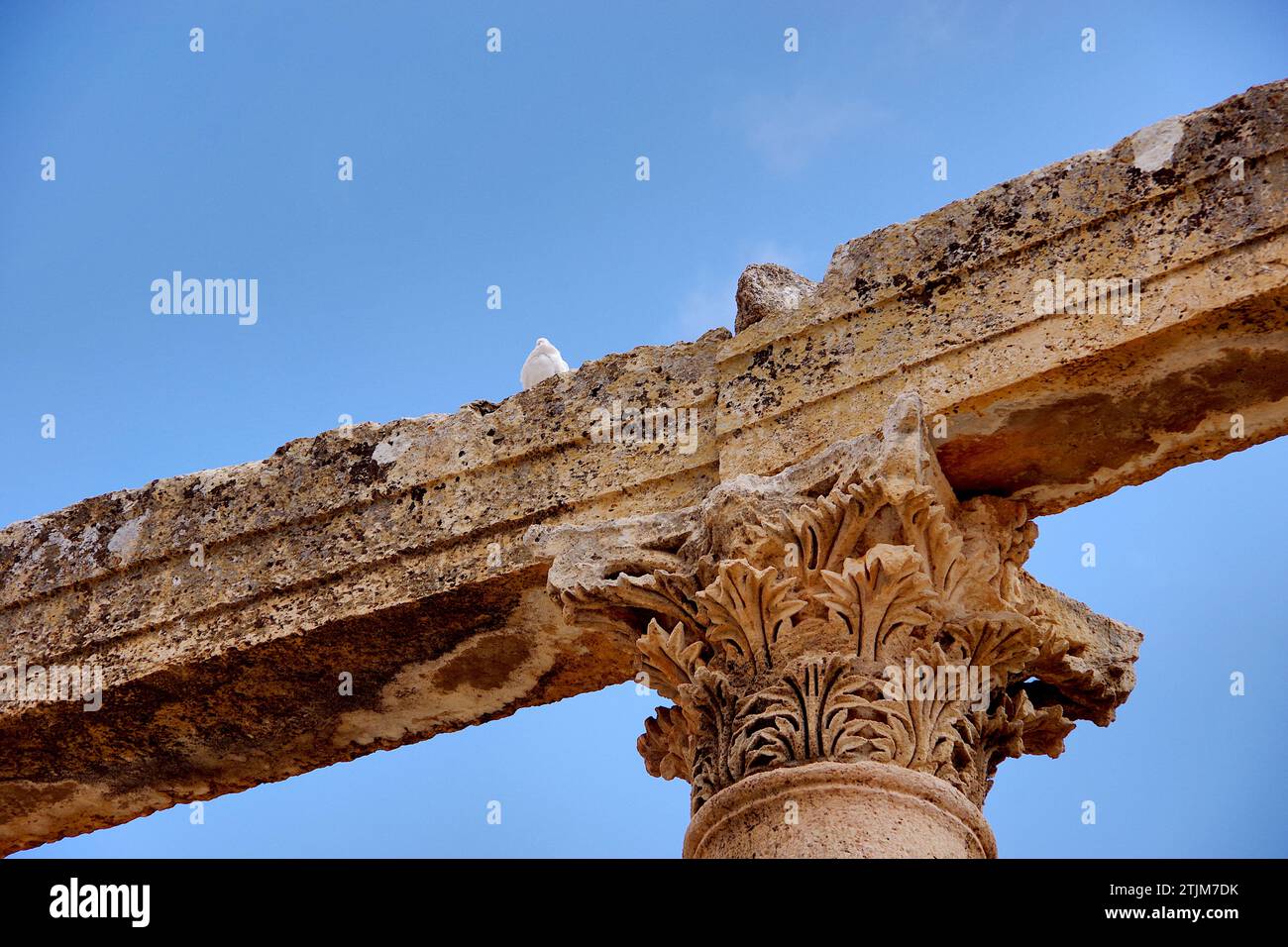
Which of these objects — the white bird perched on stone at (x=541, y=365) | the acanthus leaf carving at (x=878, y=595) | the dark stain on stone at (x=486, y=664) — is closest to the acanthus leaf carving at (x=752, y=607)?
the acanthus leaf carving at (x=878, y=595)

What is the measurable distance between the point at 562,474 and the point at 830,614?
1.88 metres

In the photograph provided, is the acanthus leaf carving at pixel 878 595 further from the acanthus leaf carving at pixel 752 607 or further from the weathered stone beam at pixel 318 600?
the weathered stone beam at pixel 318 600

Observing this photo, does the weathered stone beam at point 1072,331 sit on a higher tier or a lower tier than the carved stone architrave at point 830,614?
higher

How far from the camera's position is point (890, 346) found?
740 cm

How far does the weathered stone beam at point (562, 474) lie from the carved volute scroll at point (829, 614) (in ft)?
1.56

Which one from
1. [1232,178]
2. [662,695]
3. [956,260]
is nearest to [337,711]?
[662,695]

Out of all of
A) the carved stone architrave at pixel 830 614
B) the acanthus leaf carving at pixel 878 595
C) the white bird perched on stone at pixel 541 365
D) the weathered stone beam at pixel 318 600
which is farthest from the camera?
the white bird perched on stone at pixel 541 365

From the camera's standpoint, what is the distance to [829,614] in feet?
21.5

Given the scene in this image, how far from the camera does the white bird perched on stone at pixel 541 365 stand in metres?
8.88

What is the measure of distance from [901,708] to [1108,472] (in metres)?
1.49

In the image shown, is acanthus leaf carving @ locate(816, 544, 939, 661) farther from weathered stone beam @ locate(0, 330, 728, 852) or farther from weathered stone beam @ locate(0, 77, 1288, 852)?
weathered stone beam @ locate(0, 330, 728, 852)

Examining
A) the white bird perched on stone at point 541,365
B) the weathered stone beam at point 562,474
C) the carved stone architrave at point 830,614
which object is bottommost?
the carved stone architrave at point 830,614

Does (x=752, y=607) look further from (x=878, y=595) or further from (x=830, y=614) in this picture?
(x=878, y=595)

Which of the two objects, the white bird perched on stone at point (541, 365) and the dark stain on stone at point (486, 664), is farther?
the white bird perched on stone at point (541, 365)
